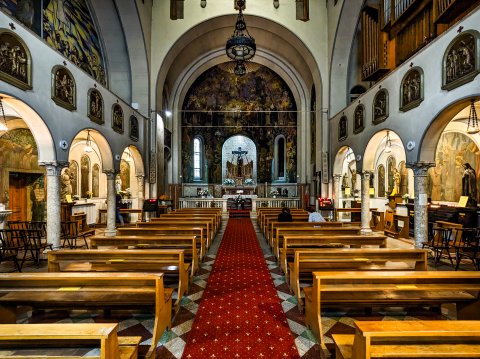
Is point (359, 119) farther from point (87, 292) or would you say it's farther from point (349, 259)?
point (87, 292)

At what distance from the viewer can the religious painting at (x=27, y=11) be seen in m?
8.69

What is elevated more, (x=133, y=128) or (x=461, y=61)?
(x=461, y=61)

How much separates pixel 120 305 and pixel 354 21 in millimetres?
15196

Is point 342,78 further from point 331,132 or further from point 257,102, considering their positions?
point 257,102

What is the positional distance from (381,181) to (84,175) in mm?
14704

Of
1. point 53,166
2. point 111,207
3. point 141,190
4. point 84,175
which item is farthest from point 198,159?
point 53,166

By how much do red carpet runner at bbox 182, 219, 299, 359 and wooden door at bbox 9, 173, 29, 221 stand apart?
8.73 metres

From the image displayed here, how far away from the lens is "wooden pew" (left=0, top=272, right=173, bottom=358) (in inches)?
124

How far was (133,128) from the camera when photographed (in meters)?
13.1

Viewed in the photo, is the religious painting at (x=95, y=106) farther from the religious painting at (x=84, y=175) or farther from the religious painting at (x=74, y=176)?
the religious painting at (x=84, y=175)

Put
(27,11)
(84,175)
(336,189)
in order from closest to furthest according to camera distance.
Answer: (27,11)
(84,175)
(336,189)

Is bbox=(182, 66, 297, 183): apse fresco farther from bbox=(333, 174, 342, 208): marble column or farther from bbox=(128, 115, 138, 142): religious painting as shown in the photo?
bbox=(128, 115, 138, 142): religious painting

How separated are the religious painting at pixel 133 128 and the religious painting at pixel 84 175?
269 centimetres

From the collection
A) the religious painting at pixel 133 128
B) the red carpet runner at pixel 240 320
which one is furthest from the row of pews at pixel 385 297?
the religious painting at pixel 133 128
